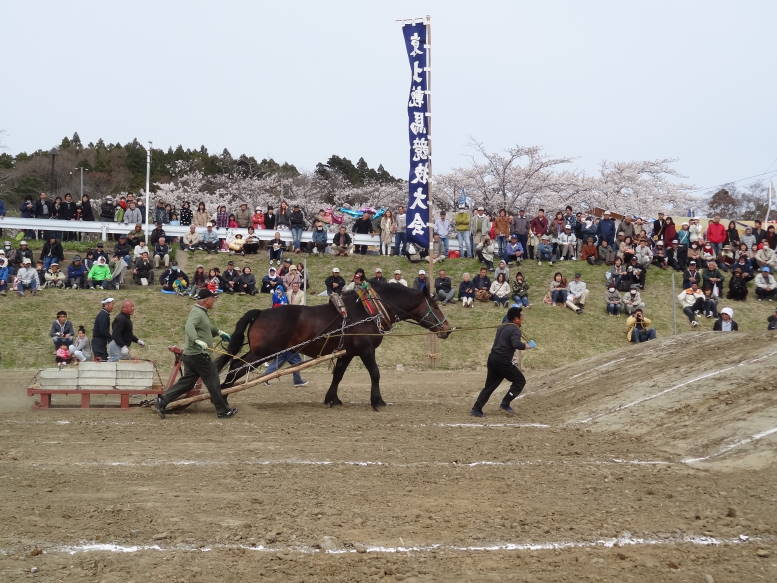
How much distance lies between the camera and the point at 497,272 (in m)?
28.5

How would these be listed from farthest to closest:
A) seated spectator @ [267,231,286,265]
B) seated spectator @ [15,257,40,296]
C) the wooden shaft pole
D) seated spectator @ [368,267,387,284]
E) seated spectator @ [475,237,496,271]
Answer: seated spectator @ [475,237,496,271] < seated spectator @ [267,231,286,265] < seated spectator @ [15,257,40,296] < seated spectator @ [368,267,387,284] < the wooden shaft pole

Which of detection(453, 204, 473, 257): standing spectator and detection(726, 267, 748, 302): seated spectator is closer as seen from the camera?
detection(726, 267, 748, 302): seated spectator

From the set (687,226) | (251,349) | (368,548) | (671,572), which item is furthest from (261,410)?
(687,226)

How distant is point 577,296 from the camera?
26453 millimetres

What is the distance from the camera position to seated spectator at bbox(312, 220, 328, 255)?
30.7 m

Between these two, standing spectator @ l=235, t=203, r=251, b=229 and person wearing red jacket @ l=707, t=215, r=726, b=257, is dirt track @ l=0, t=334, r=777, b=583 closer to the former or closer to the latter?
person wearing red jacket @ l=707, t=215, r=726, b=257

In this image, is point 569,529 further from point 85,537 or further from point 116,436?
point 116,436

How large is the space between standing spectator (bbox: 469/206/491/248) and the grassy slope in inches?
111

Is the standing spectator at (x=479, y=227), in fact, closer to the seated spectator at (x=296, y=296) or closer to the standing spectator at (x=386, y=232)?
the standing spectator at (x=386, y=232)

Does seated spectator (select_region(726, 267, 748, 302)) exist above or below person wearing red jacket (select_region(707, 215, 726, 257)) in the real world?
below

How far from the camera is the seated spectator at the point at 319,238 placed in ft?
101

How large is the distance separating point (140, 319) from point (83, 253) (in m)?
6.75

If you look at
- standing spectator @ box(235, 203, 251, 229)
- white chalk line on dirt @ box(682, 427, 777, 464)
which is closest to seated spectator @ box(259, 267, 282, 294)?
standing spectator @ box(235, 203, 251, 229)

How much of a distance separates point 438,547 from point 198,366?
273 inches
